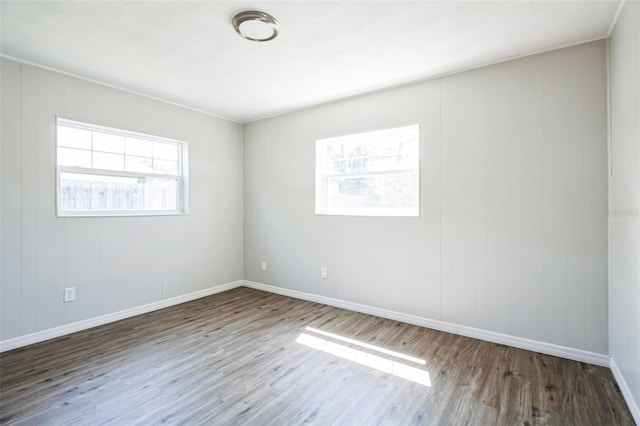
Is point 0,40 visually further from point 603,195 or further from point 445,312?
point 603,195

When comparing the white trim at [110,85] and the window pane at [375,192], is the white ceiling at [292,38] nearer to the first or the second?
the white trim at [110,85]

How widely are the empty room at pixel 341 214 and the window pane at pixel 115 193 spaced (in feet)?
0.07

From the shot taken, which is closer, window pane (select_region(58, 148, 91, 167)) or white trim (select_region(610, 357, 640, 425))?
white trim (select_region(610, 357, 640, 425))

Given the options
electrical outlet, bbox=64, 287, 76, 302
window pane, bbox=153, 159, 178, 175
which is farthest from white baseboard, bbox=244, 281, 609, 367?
electrical outlet, bbox=64, 287, 76, 302

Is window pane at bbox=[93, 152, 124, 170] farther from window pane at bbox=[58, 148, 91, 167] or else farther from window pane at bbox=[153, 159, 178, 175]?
window pane at bbox=[153, 159, 178, 175]

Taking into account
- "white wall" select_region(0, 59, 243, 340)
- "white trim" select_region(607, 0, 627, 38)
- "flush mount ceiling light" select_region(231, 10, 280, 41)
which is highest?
"flush mount ceiling light" select_region(231, 10, 280, 41)

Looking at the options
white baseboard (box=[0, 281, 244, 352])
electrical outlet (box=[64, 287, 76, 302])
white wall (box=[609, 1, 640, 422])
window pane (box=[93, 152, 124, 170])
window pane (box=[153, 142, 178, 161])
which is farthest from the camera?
window pane (box=[153, 142, 178, 161])

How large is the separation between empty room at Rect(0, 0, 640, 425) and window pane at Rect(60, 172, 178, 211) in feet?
0.07

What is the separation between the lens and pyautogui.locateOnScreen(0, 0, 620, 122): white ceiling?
196 cm

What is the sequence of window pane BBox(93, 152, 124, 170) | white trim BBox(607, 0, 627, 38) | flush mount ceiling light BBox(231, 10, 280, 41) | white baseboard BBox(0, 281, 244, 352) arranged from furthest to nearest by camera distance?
window pane BBox(93, 152, 124, 170) → white baseboard BBox(0, 281, 244, 352) → flush mount ceiling light BBox(231, 10, 280, 41) → white trim BBox(607, 0, 627, 38)

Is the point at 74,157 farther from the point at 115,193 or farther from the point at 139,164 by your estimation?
the point at 139,164

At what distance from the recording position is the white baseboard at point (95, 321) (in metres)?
2.61

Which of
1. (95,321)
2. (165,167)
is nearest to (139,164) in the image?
(165,167)

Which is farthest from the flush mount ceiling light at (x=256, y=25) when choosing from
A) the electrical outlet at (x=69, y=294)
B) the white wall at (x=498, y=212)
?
the electrical outlet at (x=69, y=294)
